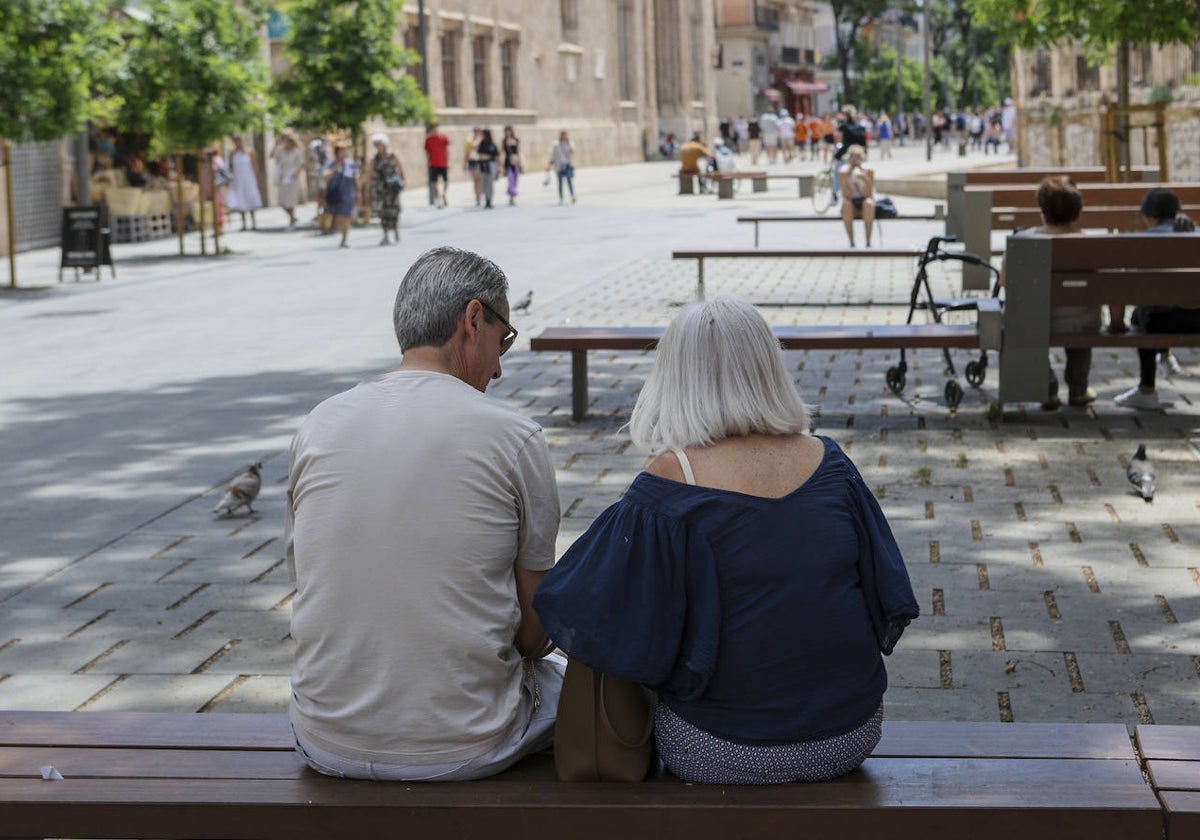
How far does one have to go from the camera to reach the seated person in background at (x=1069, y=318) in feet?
31.2

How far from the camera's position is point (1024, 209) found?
16.7m

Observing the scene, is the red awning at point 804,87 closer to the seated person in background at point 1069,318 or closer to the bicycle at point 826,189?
the bicycle at point 826,189

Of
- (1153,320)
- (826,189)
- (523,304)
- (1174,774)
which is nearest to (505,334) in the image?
(1174,774)

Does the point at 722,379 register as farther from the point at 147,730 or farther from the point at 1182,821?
the point at 147,730

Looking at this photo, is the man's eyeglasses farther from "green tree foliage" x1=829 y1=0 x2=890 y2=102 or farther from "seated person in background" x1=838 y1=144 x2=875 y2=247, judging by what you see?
"green tree foliage" x1=829 y1=0 x2=890 y2=102

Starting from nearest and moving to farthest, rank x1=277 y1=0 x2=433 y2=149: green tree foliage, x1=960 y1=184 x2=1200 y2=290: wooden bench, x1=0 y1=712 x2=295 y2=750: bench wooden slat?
x1=0 y1=712 x2=295 y2=750: bench wooden slat
x1=960 y1=184 x2=1200 y2=290: wooden bench
x1=277 y1=0 x2=433 y2=149: green tree foliage

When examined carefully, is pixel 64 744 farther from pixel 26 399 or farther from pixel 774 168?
pixel 774 168

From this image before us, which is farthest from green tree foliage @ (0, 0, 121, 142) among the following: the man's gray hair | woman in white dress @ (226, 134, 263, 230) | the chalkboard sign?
the man's gray hair

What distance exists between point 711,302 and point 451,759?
3.11ft

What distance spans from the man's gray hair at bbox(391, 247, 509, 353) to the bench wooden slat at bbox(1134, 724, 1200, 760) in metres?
1.47

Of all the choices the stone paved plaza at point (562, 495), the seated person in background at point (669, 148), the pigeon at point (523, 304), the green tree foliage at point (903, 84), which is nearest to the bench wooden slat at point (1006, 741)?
the stone paved plaza at point (562, 495)

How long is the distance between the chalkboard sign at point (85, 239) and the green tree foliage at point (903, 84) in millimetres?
74492

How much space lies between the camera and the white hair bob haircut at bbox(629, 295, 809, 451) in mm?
3088

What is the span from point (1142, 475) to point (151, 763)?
523cm
